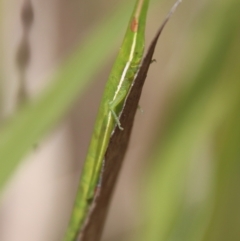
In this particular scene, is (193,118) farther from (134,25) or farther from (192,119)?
(134,25)

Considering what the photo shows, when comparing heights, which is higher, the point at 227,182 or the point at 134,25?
the point at 134,25

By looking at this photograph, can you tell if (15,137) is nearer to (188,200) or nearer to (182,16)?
(188,200)

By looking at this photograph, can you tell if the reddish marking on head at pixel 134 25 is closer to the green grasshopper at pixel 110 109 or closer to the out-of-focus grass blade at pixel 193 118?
the green grasshopper at pixel 110 109

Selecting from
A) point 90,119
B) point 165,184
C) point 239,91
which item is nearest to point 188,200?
point 165,184

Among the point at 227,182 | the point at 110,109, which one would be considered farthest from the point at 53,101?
the point at 227,182

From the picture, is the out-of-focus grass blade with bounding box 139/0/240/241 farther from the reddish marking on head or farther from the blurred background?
the reddish marking on head

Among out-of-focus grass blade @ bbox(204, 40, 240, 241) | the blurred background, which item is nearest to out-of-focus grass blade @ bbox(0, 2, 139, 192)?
the blurred background
